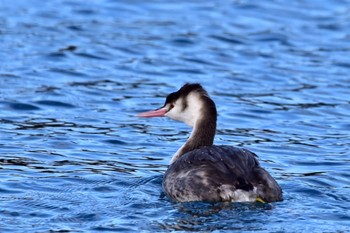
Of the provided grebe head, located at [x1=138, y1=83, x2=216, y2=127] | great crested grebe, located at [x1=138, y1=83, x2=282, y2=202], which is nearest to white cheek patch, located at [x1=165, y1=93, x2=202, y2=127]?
grebe head, located at [x1=138, y1=83, x2=216, y2=127]

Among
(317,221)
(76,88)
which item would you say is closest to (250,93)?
(76,88)

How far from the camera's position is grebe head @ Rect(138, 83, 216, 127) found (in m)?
10.6

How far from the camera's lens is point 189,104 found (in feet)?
35.1

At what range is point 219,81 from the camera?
15.3 meters

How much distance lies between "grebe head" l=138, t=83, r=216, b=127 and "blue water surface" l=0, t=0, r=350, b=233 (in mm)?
605

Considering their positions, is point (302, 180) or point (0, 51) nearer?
point (302, 180)

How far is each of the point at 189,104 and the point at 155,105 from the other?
320cm

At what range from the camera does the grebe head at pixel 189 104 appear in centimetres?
1057

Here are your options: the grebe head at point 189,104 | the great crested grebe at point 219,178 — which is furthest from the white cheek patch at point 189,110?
the great crested grebe at point 219,178

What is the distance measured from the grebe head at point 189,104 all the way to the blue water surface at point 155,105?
0.61m

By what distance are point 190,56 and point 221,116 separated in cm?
355

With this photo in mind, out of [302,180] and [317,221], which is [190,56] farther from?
[317,221]

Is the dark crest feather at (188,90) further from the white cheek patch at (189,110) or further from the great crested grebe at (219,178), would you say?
the great crested grebe at (219,178)

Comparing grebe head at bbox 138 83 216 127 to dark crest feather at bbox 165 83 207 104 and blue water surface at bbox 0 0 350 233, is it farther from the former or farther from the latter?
blue water surface at bbox 0 0 350 233
